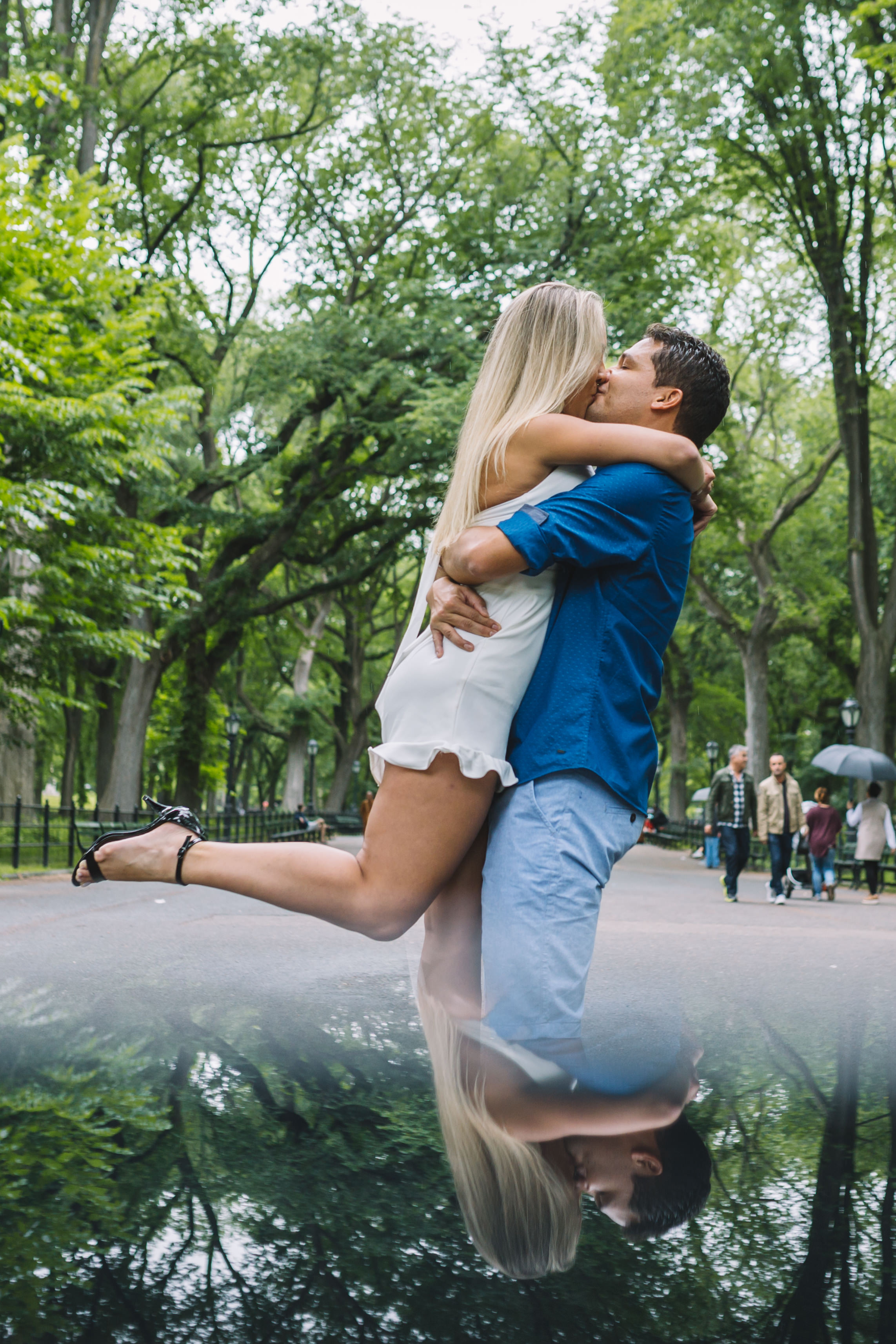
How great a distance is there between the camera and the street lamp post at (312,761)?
40688mm

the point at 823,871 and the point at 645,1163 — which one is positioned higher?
the point at 645,1163

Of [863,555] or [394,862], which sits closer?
[394,862]

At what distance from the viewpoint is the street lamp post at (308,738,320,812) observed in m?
40.7

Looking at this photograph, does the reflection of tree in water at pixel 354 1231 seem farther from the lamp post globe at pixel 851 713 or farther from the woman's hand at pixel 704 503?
the lamp post globe at pixel 851 713

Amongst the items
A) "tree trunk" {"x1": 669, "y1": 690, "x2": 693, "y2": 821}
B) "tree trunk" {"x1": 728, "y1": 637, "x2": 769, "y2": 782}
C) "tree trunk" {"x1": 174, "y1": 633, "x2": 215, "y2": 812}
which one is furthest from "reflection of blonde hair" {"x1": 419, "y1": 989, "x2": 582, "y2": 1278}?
"tree trunk" {"x1": 669, "y1": 690, "x2": 693, "y2": 821}

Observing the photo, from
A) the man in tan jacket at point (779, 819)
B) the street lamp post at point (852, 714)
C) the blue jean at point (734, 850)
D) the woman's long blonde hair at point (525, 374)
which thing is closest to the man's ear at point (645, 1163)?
the woman's long blonde hair at point (525, 374)

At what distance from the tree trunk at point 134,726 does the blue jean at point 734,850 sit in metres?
10.6

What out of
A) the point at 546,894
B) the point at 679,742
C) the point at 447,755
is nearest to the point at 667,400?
the point at 447,755

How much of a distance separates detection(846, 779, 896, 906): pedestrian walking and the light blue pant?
50.4 feet

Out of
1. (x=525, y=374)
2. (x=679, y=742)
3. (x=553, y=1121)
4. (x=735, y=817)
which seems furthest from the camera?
(x=679, y=742)

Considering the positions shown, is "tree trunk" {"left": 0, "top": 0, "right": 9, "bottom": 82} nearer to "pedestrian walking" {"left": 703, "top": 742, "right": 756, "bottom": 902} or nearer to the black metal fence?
the black metal fence

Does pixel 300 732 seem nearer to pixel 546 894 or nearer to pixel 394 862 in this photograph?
pixel 394 862

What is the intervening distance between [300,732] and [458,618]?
34.3 m

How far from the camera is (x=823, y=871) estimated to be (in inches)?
688
